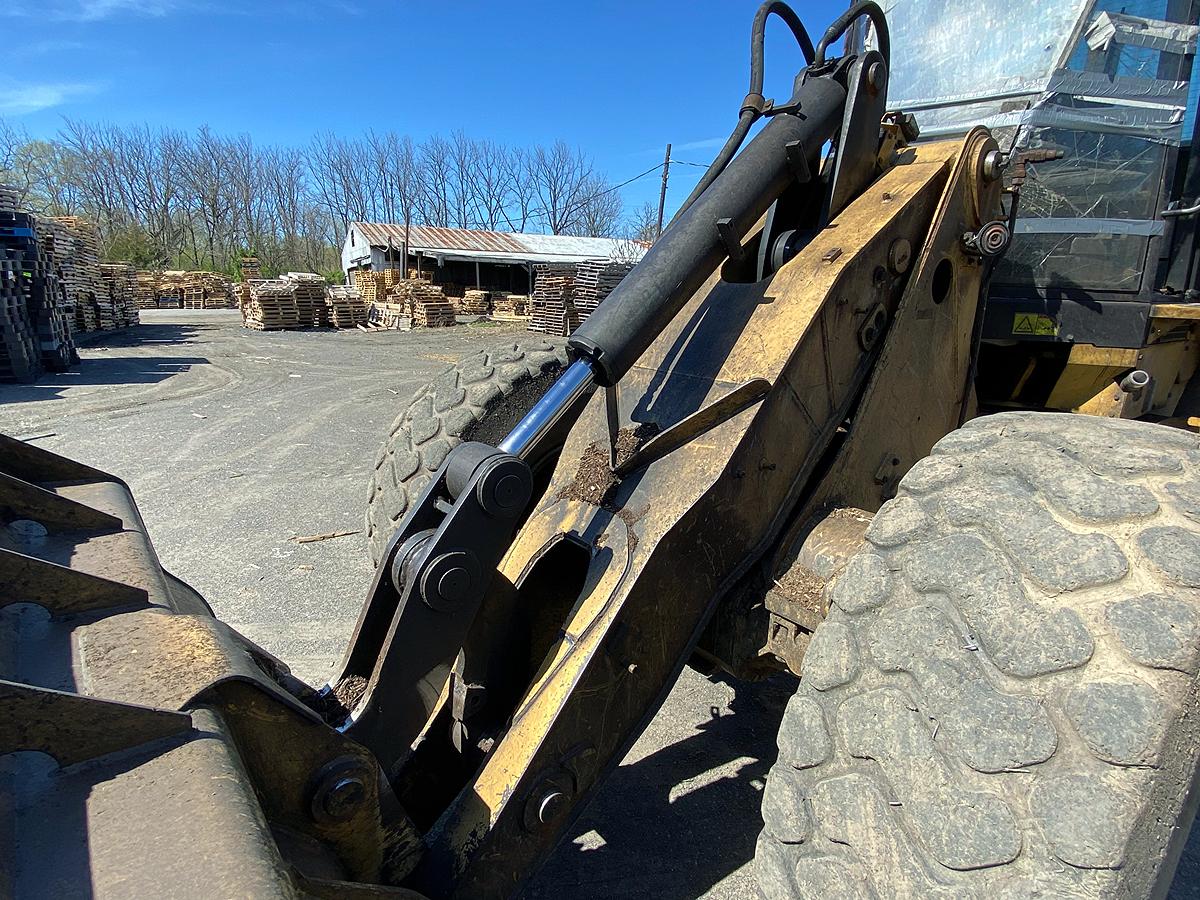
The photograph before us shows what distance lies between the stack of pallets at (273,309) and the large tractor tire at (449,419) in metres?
22.8

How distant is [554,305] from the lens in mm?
Answer: 22172

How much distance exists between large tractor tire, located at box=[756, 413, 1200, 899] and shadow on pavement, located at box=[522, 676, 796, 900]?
2.71ft

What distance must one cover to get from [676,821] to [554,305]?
2042 cm

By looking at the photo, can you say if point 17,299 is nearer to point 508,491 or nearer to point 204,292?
point 508,491

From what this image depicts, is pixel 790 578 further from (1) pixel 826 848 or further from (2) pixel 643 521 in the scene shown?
(1) pixel 826 848

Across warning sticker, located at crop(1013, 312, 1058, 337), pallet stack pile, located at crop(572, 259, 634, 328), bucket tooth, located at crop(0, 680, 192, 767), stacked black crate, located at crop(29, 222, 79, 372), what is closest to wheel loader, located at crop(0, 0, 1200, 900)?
bucket tooth, located at crop(0, 680, 192, 767)

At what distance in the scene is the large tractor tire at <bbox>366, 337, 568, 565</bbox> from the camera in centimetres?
321

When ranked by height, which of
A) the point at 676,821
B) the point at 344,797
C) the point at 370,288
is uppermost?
the point at 370,288

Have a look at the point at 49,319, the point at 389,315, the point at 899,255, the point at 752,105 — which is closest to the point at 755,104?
the point at 752,105

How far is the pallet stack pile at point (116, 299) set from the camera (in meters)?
21.5

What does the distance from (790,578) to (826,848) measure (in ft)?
2.38

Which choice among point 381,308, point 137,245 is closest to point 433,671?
point 381,308

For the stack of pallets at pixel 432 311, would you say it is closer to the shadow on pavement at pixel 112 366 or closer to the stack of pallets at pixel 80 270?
the shadow on pavement at pixel 112 366

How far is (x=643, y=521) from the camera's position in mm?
1944
